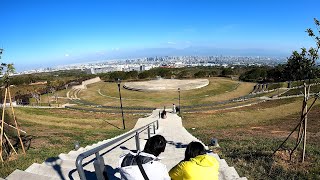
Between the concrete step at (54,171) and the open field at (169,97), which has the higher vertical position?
the concrete step at (54,171)

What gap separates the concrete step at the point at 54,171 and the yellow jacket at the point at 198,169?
3079mm

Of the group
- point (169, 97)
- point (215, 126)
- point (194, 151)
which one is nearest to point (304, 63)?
point (194, 151)

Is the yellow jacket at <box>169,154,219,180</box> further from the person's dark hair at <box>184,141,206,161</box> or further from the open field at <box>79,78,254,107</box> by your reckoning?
the open field at <box>79,78,254,107</box>

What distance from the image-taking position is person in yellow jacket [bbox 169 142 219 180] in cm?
428

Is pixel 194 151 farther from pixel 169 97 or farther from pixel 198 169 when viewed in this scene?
pixel 169 97

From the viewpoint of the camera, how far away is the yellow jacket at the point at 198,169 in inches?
168

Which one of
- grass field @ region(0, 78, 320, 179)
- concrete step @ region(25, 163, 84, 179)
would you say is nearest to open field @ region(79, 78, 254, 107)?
grass field @ region(0, 78, 320, 179)

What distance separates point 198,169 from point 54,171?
13.7ft

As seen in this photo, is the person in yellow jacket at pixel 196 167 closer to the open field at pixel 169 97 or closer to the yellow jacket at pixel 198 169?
the yellow jacket at pixel 198 169

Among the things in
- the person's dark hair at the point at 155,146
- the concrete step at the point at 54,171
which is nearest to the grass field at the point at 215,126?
the concrete step at the point at 54,171

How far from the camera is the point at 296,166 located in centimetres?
820

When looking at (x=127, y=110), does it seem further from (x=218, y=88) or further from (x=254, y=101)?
(x=218, y=88)

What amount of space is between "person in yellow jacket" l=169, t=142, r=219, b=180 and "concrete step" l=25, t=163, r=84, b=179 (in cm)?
300

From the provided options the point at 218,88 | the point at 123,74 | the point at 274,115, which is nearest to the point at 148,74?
the point at 123,74
